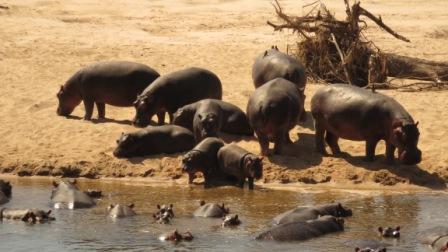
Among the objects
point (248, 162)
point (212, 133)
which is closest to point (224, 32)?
point (212, 133)

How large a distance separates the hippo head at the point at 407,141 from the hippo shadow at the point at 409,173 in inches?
6.9

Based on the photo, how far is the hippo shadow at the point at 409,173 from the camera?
1317 centimetres

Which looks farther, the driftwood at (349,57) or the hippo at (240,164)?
the driftwood at (349,57)

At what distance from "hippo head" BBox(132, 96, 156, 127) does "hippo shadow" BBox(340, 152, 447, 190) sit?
121 inches

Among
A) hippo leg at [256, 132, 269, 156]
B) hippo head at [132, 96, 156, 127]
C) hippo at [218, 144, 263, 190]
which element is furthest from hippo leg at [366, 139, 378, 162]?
hippo head at [132, 96, 156, 127]

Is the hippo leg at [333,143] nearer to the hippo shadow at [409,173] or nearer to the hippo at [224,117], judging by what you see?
the hippo shadow at [409,173]

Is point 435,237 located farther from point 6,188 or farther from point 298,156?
point 6,188

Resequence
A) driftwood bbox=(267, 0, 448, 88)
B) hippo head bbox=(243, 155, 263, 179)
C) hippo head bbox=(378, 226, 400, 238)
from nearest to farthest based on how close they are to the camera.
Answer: hippo head bbox=(378, 226, 400, 238), hippo head bbox=(243, 155, 263, 179), driftwood bbox=(267, 0, 448, 88)

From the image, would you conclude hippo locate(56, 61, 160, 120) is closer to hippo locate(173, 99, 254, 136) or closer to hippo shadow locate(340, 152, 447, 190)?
hippo locate(173, 99, 254, 136)

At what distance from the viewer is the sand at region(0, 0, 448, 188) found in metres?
13.9

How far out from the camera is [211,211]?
11414mm

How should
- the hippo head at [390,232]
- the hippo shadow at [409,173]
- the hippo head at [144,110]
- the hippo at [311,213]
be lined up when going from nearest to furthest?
the hippo head at [390,232] < the hippo at [311,213] < the hippo shadow at [409,173] < the hippo head at [144,110]

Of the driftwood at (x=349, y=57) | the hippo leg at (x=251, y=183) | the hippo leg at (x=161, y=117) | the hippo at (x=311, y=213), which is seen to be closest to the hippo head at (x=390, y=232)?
the hippo at (x=311, y=213)

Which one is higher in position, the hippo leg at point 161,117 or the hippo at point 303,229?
the hippo at point 303,229
